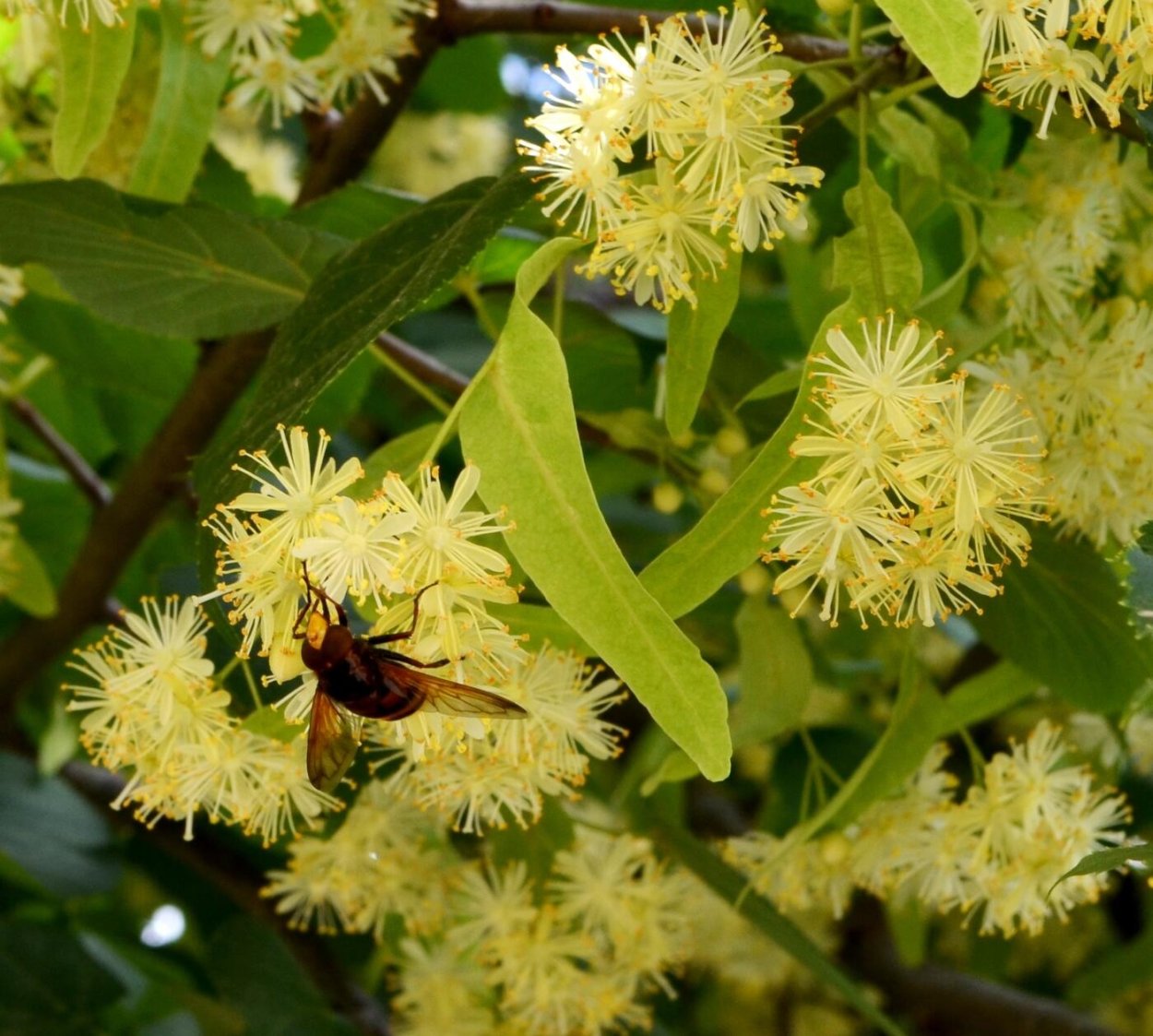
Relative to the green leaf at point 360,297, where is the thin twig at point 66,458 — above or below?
below

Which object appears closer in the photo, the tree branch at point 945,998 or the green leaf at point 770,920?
the green leaf at point 770,920

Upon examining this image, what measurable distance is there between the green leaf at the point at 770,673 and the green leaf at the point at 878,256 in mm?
246

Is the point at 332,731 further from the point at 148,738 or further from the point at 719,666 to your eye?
the point at 719,666

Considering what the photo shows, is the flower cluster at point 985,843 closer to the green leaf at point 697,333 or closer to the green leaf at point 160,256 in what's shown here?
the green leaf at point 697,333

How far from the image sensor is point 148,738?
771mm

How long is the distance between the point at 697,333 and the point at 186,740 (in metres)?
0.32

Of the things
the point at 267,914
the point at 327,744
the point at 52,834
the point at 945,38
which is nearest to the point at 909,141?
the point at 945,38

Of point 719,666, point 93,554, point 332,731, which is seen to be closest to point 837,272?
point 332,731

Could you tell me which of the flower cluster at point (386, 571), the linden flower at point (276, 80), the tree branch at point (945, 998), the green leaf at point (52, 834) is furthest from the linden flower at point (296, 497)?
the tree branch at point (945, 998)

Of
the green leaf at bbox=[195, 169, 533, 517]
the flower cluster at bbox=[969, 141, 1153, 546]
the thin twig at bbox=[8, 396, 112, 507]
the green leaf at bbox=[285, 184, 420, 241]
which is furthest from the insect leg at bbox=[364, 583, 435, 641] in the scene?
the thin twig at bbox=[8, 396, 112, 507]

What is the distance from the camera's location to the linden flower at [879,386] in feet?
2.05

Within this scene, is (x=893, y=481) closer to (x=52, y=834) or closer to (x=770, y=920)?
(x=770, y=920)

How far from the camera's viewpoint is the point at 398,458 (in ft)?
A: 2.45

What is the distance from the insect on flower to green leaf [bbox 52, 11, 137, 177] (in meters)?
0.33
